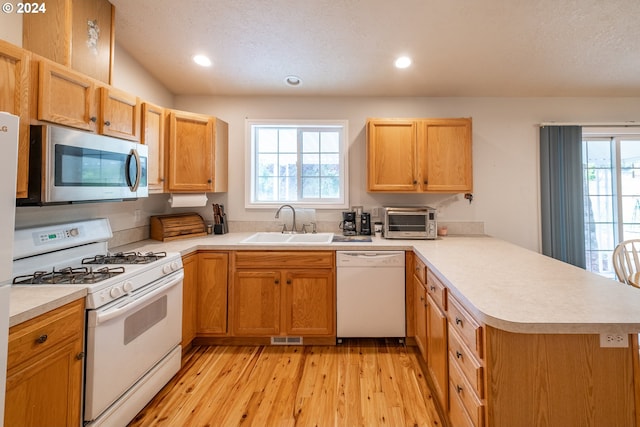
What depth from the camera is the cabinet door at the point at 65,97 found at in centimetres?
135

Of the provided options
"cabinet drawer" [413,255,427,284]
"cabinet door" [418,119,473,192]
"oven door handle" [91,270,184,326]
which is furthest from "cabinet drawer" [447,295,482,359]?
"oven door handle" [91,270,184,326]

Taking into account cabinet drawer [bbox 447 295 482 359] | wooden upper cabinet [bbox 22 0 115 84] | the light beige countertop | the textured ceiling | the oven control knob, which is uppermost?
the textured ceiling

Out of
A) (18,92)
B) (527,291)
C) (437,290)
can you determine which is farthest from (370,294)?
(18,92)

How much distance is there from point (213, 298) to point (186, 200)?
935 millimetres

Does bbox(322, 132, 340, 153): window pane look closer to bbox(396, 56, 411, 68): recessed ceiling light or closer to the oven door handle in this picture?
bbox(396, 56, 411, 68): recessed ceiling light

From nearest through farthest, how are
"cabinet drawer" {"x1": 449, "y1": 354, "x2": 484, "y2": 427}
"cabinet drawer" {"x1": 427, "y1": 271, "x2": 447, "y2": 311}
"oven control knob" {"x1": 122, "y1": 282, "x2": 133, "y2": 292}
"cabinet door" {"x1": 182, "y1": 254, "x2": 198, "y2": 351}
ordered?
1. "cabinet drawer" {"x1": 449, "y1": 354, "x2": 484, "y2": 427}
2. "oven control knob" {"x1": 122, "y1": 282, "x2": 133, "y2": 292}
3. "cabinet drawer" {"x1": 427, "y1": 271, "x2": 447, "y2": 311}
4. "cabinet door" {"x1": 182, "y1": 254, "x2": 198, "y2": 351}

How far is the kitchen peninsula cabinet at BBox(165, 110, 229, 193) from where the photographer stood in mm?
2461

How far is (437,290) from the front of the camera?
1.73m

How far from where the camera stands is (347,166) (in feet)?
10.0

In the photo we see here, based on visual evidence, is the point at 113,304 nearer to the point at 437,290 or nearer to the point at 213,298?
the point at 213,298

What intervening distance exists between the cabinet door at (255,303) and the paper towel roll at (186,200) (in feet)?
2.66

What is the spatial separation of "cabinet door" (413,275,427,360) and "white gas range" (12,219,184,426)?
1.77 meters

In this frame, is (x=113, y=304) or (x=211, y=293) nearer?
(x=113, y=304)

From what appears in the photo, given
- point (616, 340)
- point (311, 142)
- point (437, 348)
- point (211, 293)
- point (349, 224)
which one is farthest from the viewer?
point (311, 142)
